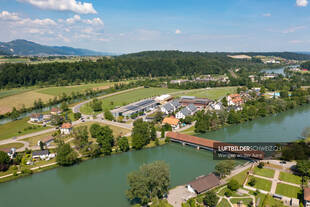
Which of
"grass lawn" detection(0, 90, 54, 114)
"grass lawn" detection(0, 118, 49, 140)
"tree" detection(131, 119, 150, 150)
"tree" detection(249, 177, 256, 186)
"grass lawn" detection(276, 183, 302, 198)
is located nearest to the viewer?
"grass lawn" detection(276, 183, 302, 198)

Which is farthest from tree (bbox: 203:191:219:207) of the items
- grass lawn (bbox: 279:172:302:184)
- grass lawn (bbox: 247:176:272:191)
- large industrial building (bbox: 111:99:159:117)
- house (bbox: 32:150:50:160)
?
large industrial building (bbox: 111:99:159:117)

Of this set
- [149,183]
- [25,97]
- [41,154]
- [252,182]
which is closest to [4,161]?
[41,154]

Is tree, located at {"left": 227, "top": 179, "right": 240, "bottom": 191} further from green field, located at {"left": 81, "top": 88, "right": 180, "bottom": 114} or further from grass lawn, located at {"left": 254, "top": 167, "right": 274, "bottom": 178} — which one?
green field, located at {"left": 81, "top": 88, "right": 180, "bottom": 114}

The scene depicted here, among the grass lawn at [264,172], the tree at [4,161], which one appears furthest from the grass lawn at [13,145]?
the grass lawn at [264,172]

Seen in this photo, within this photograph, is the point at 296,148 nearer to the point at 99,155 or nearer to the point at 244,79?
the point at 99,155

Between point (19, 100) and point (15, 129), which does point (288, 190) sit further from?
point (19, 100)

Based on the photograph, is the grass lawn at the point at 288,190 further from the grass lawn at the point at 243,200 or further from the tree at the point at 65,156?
the tree at the point at 65,156

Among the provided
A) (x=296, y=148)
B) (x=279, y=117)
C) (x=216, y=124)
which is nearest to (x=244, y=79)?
(x=279, y=117)
